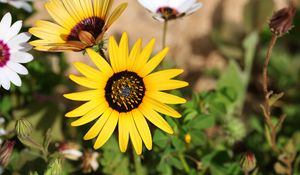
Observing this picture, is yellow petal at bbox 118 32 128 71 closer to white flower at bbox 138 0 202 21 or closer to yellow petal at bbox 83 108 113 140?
yellow petal at bbox 83 108 113 140

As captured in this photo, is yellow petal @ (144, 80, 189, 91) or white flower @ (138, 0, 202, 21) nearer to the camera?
yellow petal @ (144, 80, 189, 91)

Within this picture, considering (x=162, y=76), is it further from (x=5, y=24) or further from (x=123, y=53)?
(x=5, y=24)

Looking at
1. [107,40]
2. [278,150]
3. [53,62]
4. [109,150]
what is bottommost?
[278,150]

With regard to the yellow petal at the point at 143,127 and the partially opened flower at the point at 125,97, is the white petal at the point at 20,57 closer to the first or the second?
the partially opened flower at the point at 125,97

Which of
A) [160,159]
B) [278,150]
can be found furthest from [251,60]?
[160,159]

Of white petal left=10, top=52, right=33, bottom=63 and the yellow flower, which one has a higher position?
the yellow flower

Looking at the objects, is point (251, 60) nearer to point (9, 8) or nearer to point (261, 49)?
point (261, 49)

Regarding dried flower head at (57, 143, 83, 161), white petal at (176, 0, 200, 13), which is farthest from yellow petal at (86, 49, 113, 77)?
dried flower head at (57, 143, 83, 161)

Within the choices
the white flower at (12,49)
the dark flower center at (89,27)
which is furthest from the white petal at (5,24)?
the dark flower center at (89,27)
